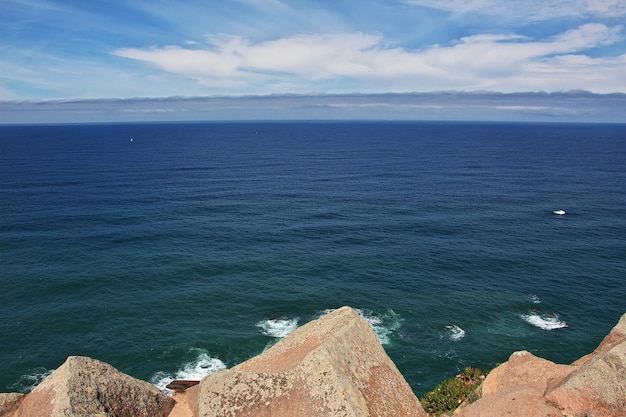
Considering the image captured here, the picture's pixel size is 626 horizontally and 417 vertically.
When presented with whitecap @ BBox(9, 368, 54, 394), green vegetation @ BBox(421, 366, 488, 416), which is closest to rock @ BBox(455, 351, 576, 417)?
green vegetation @ BBox(421, 366, 488, 416)

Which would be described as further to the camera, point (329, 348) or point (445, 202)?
point (445, 202)

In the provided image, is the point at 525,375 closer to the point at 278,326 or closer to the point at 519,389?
the point at 519,389

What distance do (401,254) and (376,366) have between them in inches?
2182

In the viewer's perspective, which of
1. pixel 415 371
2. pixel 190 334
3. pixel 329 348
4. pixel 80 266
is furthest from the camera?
pixel 80 266

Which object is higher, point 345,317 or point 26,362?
point 345,317

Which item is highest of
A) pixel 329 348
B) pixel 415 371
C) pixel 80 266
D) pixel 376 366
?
pixel 329 348

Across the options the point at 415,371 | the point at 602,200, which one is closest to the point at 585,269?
the point at 415,371

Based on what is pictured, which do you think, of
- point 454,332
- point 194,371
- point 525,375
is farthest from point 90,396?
point 454,332

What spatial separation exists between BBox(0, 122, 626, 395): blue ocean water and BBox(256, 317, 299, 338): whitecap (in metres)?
0.26

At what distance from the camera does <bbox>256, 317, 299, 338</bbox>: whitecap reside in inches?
2183

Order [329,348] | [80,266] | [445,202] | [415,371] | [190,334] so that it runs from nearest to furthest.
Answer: [329,348], [415,371], [190,334], [80,266], [445,202]

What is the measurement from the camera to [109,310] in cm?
5978

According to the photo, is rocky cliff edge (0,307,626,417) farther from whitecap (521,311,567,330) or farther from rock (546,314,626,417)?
whitecap (521,311,567,330)

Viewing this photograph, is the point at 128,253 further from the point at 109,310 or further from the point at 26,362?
the point at 26,362
